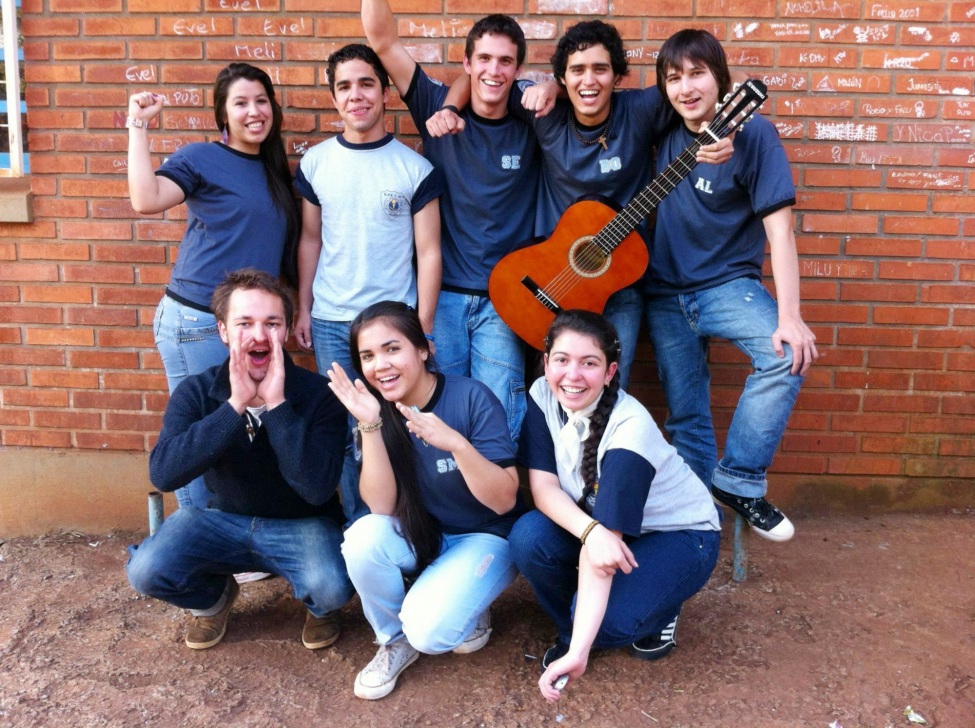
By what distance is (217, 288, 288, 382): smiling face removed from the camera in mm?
2869

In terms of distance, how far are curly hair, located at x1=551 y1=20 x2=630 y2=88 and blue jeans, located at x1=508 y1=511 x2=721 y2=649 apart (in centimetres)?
178

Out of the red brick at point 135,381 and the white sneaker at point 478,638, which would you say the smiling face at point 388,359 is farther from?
the red brick at point 135,381

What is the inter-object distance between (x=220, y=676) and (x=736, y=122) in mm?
2682

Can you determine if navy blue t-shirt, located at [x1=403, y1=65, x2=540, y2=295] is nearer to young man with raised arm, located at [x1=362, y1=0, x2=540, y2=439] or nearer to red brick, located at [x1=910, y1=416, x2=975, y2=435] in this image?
young man with raised arm, located at [x1=362, y1=0, x2=540, y2=439]

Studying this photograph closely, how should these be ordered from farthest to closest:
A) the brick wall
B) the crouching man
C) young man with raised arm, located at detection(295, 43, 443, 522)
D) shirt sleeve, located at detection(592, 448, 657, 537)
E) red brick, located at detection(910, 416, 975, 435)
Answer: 1. red brick, located at detection(910, 416, 975, 435)
2. the brick wall
3. young man with raised arm, located at detection(295, 43, 443, 522)
4. the crouching man
5. shirt sleeve, located at detection(592, 448, 657, 537)

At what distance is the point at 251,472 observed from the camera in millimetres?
2969

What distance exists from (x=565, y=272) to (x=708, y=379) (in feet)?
2.67

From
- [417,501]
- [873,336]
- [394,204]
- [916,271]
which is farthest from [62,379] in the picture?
[916,271]

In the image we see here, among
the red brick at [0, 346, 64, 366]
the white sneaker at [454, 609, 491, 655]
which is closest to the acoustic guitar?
the white sneaker at [454, 609, 491, 655]

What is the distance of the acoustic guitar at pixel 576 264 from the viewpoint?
325 centimetres

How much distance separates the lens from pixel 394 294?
134 inches

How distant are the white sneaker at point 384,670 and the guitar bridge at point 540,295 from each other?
1378mm

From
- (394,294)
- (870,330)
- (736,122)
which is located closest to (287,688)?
(394,294)

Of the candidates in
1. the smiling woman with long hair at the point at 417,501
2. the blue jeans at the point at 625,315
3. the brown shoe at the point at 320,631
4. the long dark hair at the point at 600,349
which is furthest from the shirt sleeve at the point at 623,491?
the brown shoe at the point at 320,631
